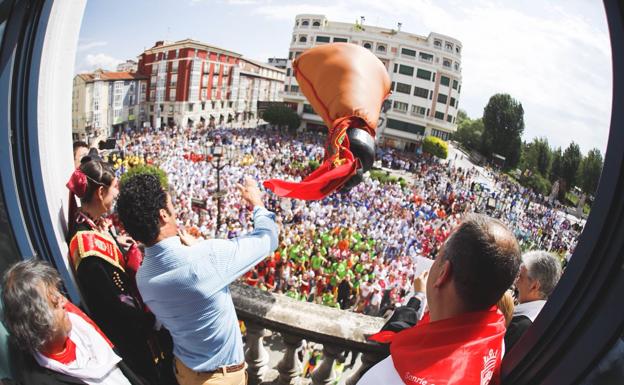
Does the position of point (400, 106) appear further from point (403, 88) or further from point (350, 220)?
point (350, 220)

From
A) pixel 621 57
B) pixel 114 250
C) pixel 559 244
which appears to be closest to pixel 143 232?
pixel 114 250

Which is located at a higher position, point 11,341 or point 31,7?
point 31,7

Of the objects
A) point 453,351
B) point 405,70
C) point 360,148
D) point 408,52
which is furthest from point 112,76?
point 453,351

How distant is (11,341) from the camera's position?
1.43m

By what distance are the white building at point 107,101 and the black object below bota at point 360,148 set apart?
84.6 ft

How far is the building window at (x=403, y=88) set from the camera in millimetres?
25345

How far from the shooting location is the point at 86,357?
149cm

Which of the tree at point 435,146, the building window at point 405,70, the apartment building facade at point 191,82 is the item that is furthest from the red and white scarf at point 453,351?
the apartment building facade at point 191,82

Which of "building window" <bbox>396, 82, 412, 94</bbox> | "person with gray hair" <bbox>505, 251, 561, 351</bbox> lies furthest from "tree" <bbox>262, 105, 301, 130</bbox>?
"person with gray hair" <bbox>505, 251, 561, 351</bbox>

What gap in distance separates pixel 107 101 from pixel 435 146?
87.3 feet

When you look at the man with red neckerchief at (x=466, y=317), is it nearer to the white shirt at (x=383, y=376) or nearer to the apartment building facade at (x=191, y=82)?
the white shirt at (x=383, y=376)

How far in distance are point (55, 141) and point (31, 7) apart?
619mm

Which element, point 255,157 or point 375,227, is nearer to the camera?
point 375,227

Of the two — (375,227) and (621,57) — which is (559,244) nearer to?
(375,227)
